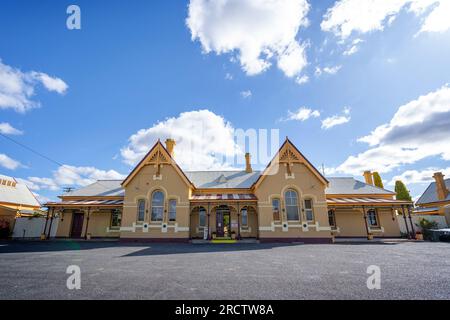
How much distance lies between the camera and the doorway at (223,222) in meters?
19.1

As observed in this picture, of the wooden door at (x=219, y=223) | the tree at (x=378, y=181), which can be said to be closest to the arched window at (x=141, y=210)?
the wooden door at (x=219, y=223)

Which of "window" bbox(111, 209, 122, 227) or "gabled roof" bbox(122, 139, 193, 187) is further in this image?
"window" bbox(111, 209, 122, 227)

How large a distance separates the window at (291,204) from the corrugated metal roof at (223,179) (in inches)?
167

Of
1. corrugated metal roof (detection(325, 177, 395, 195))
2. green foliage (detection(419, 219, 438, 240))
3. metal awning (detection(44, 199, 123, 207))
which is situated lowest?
green foliage (detection(419, 219, 438, 240))

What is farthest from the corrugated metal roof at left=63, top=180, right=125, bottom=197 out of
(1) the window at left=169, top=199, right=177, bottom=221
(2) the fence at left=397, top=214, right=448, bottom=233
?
(2) the fence at left=397, top=214, right=448, bottom=233

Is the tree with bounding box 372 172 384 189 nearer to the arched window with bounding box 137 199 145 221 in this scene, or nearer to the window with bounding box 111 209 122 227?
the arched window with bounding box 137 199 145 221

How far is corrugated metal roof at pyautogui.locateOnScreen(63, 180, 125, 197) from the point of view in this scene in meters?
20.8

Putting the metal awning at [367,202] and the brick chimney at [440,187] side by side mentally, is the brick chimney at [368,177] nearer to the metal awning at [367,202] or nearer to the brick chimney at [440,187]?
the metal awning at [367,202]

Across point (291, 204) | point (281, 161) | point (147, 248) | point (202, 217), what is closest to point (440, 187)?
point (291, 204)

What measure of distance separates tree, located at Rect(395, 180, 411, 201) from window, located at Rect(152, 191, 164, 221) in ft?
117

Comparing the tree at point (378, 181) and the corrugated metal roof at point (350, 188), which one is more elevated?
the tree at point (378, 181)

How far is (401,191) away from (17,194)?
5913cm

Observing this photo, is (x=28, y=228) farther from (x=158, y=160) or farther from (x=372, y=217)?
(x=372, y=217)

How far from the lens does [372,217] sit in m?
19.9
